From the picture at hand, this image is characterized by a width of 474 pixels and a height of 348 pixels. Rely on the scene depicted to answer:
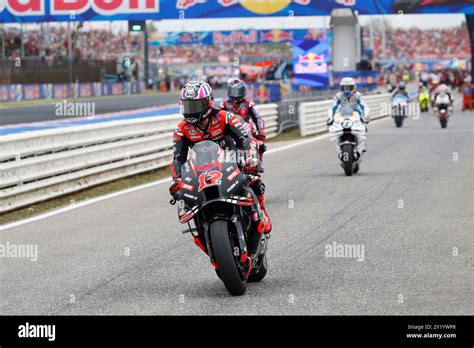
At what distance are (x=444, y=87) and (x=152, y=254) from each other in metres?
25.8

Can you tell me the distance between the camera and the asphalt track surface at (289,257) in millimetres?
7555

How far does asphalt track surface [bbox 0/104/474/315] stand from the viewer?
7555mm

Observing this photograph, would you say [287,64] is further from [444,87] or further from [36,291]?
[36,291]

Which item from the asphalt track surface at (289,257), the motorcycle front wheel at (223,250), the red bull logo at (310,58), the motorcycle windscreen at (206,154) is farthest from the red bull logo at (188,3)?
the motorcycle front wheel at (223,250)

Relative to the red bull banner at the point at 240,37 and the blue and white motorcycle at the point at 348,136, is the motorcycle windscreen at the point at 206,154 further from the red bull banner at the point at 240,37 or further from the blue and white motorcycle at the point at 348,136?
the red bull banner at the point at 240,37

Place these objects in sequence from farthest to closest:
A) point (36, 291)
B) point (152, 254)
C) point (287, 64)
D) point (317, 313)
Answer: point (287, 64), point (152, 254), point (36, 291), point (317, 313)

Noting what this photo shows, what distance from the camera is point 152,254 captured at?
1002 cm

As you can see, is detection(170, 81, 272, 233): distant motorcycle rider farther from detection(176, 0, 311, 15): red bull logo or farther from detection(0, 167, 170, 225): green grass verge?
detection(176, 0, 311, 15): red bull logo

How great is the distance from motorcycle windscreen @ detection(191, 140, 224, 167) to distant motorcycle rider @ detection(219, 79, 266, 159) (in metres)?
5.23

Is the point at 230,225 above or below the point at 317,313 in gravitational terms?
above

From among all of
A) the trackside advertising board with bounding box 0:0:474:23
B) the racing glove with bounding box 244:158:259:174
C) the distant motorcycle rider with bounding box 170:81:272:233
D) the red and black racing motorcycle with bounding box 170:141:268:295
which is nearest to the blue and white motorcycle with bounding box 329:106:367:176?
the distant motorcycle rider with bounding box 170:81:272:233

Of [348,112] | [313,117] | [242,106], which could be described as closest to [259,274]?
[242,106]

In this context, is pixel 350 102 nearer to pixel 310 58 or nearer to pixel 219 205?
pixel 219 205
